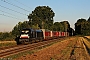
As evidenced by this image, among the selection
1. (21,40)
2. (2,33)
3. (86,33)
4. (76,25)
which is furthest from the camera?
(76,25)

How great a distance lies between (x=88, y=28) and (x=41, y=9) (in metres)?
40.6

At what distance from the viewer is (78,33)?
494 ft

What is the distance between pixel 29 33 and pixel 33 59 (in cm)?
2593

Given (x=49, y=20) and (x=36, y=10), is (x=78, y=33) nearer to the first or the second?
(x=49, y=20)

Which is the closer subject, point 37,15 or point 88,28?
point 88,28

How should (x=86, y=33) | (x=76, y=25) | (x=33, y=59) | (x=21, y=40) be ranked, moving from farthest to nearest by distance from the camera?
(x=76, y=25) → (x=86, y=33) → (x=21, y=40) → (x=33, y=59)

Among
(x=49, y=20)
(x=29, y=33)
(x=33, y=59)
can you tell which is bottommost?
(x=33, y=59)

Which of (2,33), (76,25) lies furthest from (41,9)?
(2,33)

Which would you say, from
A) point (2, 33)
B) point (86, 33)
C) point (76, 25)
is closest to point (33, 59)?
point (2, 33)

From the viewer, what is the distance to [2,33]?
5241 centimetres

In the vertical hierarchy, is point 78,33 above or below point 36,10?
below

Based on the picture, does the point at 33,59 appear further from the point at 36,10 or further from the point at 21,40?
the point at 36,10

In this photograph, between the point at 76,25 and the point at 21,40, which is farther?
the point at 76,25

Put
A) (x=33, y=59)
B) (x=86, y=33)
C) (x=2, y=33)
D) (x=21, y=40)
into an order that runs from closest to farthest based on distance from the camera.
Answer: (x=33, y=59), (x=21, y=40), (x=2, y=33), (x=86, y=33)
